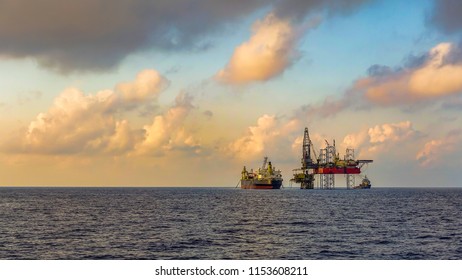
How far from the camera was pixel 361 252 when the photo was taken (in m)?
53.4

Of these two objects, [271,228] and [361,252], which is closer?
[361,252]

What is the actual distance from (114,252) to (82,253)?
328 centimetres

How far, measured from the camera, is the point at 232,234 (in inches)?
2648

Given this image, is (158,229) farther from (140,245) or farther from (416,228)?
(416,228)

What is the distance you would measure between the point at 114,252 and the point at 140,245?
454 cm
